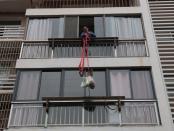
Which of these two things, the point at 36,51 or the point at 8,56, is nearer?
the point at 36,51

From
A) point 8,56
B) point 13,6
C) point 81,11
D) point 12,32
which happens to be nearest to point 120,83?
point 81,11

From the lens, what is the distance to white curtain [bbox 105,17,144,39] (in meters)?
14.6

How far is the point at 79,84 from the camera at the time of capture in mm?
12688

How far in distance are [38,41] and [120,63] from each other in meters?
3.66

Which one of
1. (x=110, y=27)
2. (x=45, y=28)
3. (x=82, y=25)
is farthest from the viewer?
(x=82, y=25)

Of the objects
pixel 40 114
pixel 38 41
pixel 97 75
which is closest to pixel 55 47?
pixel 38 41

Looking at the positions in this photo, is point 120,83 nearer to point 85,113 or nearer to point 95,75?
point 95,75

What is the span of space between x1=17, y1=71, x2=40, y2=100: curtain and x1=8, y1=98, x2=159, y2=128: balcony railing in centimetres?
35

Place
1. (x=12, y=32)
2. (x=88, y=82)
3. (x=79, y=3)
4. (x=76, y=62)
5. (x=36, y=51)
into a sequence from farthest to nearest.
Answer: (x=79, y=3) → (x=12, y=32) → (x=36, y=51) → (x=76, y=62) → (x=88, y=82)

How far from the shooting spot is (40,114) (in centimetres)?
1189

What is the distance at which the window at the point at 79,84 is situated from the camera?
1238cm

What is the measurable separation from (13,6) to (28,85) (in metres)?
6.48

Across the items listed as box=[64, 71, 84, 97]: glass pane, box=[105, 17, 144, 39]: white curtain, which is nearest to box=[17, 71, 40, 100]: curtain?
box=[64, 71, 84, 97]: glass pane

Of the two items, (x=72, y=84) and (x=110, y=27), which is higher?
(x=110, y=27)
